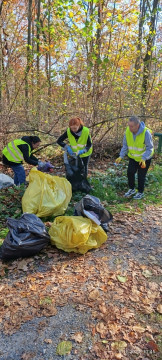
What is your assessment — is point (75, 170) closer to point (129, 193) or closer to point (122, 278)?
point (129, 193)

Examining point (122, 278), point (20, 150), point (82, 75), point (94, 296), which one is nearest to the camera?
point (94, 296)

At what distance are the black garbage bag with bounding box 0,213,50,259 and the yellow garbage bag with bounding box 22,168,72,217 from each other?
26.5 inches

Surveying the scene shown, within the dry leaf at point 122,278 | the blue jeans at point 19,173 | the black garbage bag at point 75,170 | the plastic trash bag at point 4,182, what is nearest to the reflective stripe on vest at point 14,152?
the blue jeans at point 19,173

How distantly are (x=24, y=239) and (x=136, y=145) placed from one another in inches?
104

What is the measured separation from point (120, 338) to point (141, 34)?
24.4 feet

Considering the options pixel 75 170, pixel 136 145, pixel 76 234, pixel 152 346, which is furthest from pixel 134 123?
pixel 152 346

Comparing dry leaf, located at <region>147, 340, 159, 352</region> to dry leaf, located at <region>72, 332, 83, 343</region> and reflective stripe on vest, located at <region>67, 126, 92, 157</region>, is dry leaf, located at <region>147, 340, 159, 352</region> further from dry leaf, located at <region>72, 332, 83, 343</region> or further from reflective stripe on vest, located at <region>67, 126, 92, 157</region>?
reflective stripe on vest, located at <region>67, 126, 92, 157</region>

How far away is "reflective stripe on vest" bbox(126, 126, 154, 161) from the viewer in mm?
4449

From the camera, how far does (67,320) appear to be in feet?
7.48

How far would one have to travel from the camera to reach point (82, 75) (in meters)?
7.12

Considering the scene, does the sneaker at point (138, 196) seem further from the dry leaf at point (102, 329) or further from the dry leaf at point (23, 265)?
the dry leaf at point (102, 329)

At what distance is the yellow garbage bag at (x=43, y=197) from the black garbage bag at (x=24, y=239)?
672 millimetres

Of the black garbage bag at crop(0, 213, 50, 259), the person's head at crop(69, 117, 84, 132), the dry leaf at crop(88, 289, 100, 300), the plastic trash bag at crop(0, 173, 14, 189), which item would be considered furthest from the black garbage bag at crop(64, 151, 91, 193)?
the dry leaf at crop(88, 289, 100, 300)

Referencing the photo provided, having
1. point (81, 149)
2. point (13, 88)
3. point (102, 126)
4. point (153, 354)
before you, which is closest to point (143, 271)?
point (153, 354)
